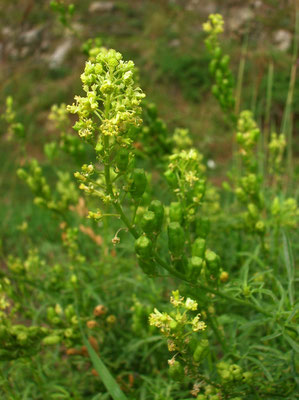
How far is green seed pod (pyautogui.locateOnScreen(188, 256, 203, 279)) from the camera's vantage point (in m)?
1.53

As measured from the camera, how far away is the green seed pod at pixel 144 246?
1434 millimetres

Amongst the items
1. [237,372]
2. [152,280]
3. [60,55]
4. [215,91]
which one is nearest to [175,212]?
[237,372]

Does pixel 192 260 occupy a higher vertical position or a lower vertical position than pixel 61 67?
lower

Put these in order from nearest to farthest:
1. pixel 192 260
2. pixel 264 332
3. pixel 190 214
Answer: pixel 192 260
pixel 190 214
pixel 264 332

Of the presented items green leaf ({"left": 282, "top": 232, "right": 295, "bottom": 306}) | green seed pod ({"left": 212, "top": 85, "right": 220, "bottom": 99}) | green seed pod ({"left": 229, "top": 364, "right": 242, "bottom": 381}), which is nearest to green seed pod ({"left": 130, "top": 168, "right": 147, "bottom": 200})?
green seed pod ({"left": 229, "top": 364, "right": 242, "bottom": 381})

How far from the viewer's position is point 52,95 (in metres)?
8.11

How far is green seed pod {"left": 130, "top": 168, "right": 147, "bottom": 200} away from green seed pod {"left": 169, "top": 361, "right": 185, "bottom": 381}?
0.58 m

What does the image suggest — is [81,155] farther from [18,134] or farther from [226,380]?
[226,380]

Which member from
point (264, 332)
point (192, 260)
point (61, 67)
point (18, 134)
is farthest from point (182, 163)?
point (61, 67)

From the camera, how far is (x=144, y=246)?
1.43m

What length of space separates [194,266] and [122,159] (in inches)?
17.5

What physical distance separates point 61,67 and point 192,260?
25.6 feet

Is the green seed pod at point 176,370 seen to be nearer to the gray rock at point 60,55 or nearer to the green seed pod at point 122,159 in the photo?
the green seed pod at point 122,159

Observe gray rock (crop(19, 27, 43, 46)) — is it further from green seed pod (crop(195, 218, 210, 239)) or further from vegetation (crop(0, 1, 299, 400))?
green seed pod (crop(195, 218, 210, 239))
